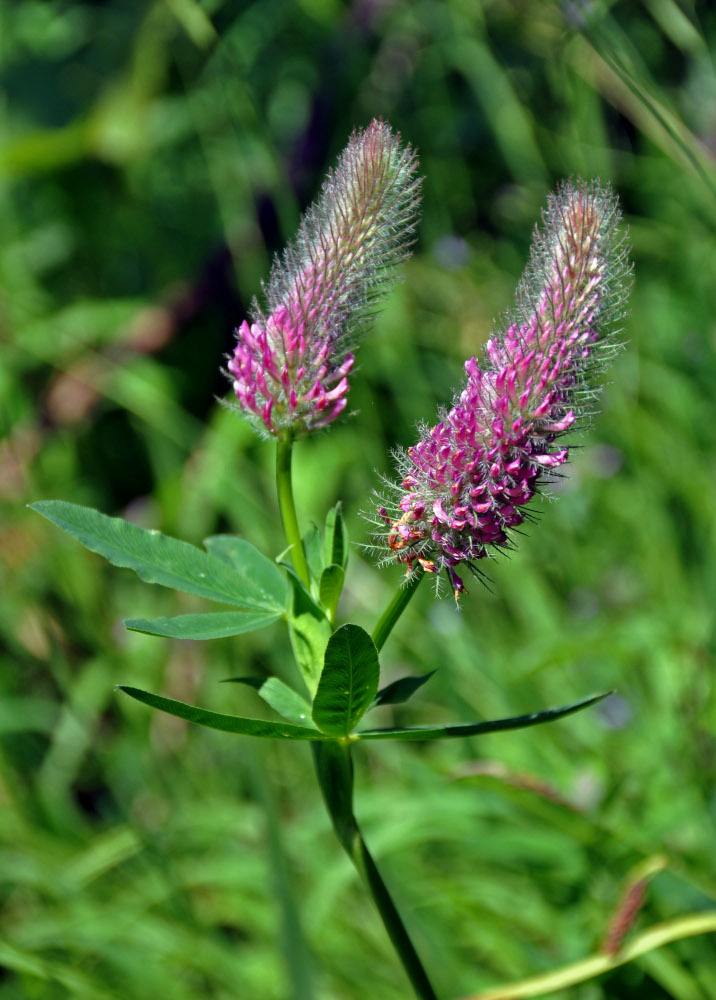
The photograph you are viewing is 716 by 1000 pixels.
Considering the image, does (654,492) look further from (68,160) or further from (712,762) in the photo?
(68,160)

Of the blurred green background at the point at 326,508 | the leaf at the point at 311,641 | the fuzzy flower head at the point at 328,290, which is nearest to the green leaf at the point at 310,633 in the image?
the leaf at the point at 311,641

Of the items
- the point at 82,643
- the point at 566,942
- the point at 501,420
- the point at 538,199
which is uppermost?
the point at 538,199

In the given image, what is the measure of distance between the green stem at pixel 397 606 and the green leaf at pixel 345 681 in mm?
22

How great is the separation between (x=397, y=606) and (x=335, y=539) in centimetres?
12

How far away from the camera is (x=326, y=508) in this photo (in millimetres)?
2547

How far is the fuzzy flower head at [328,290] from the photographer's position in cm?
75

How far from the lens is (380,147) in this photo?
73cm

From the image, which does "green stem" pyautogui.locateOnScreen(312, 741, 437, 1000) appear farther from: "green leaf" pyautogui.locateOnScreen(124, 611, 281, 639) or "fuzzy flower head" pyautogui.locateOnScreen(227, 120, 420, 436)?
"fuzzy flower head" pyautogui.locateOnScreen(227, 120, 420, 436)

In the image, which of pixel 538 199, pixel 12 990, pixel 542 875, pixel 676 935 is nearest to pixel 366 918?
pixel 542 875

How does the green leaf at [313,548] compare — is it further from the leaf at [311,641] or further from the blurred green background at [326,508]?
the blurred green background at [326,508]

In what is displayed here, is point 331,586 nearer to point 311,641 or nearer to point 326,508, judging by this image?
point 311,641

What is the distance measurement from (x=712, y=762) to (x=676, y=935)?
0.64 metres

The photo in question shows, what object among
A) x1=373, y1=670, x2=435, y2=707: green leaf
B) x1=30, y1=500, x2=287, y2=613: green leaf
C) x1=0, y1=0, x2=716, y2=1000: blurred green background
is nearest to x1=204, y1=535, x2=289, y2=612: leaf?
x1=30, y1=500, x2=287, y2=613: green leaf

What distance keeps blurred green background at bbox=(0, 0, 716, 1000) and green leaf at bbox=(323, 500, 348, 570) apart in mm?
216
